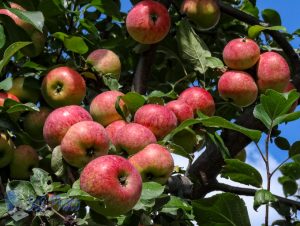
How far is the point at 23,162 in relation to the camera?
162 cm

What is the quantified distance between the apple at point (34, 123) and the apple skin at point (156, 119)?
0.26 meters

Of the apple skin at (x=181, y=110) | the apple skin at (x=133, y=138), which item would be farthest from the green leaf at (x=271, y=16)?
the apple skin at (x=133, y=138)

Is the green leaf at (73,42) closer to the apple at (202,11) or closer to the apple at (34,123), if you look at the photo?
the apple at (34,123)

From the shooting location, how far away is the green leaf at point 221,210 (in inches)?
60.9

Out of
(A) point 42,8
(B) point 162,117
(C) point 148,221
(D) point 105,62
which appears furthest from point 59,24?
(C) point 148,221

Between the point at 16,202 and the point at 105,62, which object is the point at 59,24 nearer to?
the point at 105,62

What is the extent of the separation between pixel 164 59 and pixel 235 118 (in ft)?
1.12

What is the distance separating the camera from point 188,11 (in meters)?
1.99

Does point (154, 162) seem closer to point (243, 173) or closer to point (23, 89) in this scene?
point (243, 173)

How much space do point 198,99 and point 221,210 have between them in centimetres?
34

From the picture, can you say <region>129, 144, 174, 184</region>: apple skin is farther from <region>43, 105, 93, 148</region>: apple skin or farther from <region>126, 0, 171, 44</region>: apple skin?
<region>126, 0, 171, 44</region>: apple skin

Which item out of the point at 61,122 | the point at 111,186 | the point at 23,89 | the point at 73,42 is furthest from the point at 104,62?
the point at 111,186

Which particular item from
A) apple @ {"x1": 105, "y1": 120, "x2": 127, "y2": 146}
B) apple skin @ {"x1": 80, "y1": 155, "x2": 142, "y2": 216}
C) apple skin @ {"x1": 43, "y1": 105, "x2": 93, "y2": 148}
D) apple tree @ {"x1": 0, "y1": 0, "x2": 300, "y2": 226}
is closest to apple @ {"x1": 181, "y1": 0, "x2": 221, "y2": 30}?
apple tree @ {"x1": 0, "y1": 0, "x2": 300, "y2": 226}

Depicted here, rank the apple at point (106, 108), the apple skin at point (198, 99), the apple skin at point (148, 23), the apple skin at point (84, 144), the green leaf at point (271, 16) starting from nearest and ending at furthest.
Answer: the apple skin at point (84, 144) < the apple at point (106, 108) < the apple skin at point (198, 99) < the apple skin at point (148, 23) < the green leaf at point (271, 16)
